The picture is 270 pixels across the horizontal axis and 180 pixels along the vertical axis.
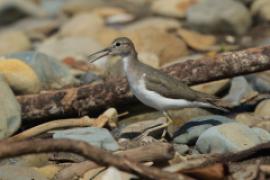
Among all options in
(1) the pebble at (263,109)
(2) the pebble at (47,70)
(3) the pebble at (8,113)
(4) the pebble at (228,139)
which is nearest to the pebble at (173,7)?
(2) the pebble at (47,70)

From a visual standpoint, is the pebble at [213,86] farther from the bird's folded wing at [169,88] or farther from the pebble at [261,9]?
the pebble at [261,9]

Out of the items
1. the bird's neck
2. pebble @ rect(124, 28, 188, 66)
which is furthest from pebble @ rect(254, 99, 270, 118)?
pebble @ rect(124, 28, 188, 66)

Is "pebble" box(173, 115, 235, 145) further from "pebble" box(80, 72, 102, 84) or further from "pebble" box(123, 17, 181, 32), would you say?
"pebble" box(123, 17, 181, 32)

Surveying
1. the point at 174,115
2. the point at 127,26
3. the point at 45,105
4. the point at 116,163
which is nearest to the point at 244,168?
the point at 116,163

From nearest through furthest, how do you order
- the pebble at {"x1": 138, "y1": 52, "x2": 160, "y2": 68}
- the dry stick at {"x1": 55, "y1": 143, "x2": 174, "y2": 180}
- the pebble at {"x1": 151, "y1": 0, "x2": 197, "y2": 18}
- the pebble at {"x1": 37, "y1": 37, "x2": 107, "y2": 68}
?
the dry stick at {"x1": 55, "y1": 143, "x2": 174, "y2": 180}, the pebble at {"x1": 138, "y1": 52, "x2": 160, "y2": 68}, the pebble at {"x1": 37, "y1": 37, "x2": 107, "y2": 68}, the pebble at {"x1": 151, "y1": 0, "x2": 197, "y2": 18}

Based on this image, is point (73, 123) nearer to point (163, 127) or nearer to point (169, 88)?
point (163, 127)

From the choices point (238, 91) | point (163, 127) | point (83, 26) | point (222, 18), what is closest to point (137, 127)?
point (163, 127)
